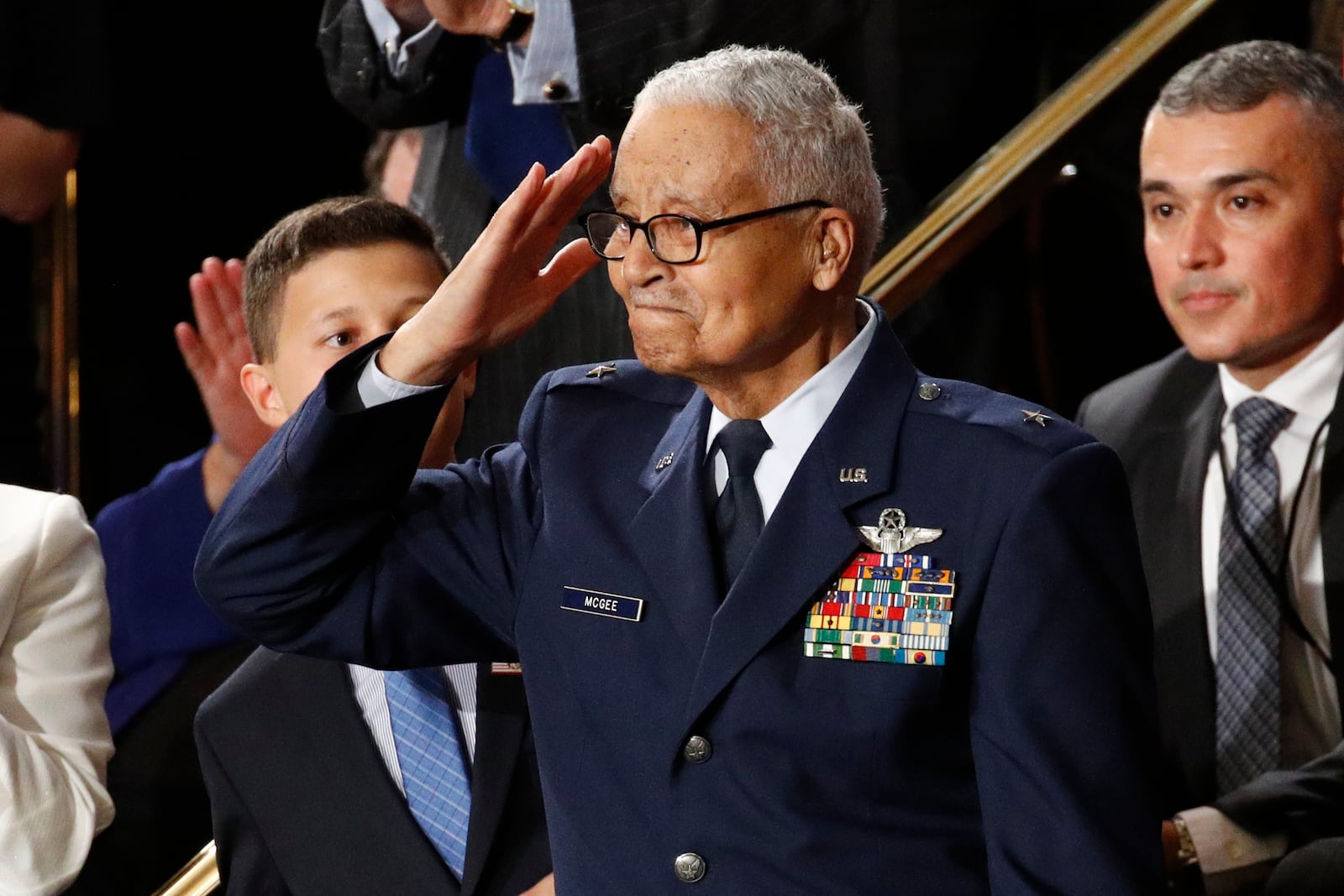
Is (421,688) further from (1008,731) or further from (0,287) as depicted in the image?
(0,287)

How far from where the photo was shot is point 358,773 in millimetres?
1837

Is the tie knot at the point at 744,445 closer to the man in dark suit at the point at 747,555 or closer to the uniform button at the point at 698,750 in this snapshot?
the man in dark suit at the point at 747,555

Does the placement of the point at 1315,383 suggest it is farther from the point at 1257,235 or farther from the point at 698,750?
the point at 698,750

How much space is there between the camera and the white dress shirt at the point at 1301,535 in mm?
2406

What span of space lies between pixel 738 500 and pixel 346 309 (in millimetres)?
628

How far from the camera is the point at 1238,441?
2521 mm

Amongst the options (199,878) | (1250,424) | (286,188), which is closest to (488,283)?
(199,878)

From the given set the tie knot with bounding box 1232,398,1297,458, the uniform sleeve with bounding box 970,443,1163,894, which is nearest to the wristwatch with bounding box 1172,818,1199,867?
the tie knot with bounding box 1232,398,1297,458

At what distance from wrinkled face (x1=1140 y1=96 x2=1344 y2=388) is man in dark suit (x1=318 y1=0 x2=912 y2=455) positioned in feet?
1.89

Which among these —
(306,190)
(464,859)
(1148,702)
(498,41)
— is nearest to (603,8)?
(498,41)

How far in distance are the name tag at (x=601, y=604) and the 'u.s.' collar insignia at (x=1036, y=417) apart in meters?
0.37

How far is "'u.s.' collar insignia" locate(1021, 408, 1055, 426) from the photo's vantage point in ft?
4.82

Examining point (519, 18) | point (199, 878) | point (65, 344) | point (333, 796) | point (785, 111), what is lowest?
point (199, 878)

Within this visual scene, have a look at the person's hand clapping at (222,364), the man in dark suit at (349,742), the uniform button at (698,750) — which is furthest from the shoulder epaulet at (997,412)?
the person's hand clapping at (222,364)
